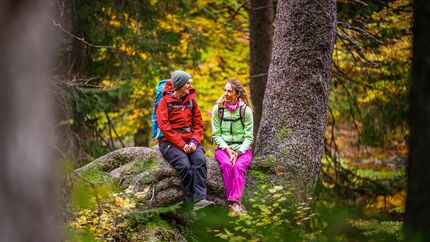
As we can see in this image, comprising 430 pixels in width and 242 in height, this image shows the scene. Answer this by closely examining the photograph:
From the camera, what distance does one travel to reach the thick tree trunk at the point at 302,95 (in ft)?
21.9

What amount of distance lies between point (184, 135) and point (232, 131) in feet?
2.31

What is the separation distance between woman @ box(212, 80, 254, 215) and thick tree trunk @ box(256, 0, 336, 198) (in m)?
0.32

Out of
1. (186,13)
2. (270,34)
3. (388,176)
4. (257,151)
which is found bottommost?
(388,176)

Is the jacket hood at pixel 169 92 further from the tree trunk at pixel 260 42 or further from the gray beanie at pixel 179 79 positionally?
the tree trunk at pixel 260 42

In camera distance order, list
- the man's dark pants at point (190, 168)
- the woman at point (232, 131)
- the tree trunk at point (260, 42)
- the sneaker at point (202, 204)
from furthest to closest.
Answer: the tree trunk at point (260, 42), the woman at point (232, 131), the man's dark pants at point (190, 168), the sneaker at point (202, 204)

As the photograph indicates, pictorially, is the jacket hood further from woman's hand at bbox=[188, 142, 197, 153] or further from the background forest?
the background forest

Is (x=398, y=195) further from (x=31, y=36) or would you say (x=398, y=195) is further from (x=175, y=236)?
(x=31, y=36)

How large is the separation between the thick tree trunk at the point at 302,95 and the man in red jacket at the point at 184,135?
3.31 ft

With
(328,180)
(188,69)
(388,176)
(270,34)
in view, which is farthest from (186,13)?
(388,176)

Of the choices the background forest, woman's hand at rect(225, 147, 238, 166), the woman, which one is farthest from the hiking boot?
the background forest

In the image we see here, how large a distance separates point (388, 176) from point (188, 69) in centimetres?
684

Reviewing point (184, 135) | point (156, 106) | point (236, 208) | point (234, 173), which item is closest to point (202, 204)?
point (236, 208)

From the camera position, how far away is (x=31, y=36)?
8.47 ft

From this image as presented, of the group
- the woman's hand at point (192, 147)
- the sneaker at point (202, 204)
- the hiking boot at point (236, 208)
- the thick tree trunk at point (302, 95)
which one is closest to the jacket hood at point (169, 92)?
the woman's hand at point (192, 147)
